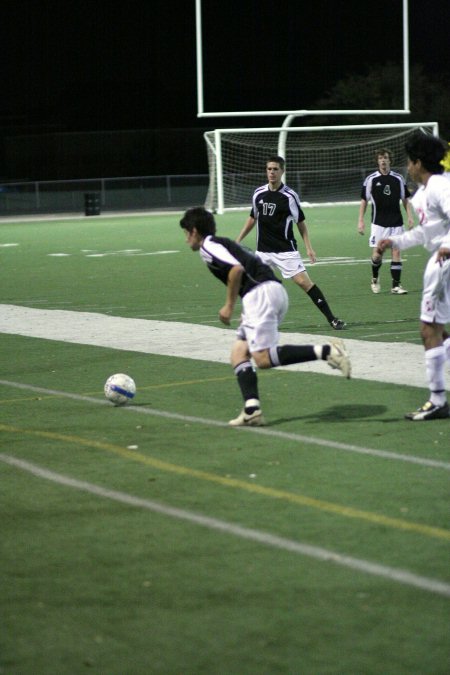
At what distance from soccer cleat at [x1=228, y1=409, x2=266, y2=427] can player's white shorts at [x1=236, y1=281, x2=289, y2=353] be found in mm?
446

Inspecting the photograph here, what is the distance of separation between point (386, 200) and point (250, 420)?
10.2m

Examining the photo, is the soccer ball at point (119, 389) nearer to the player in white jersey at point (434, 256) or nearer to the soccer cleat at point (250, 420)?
the soccer cleat at point (250, 420)

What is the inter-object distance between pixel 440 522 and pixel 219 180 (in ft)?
107

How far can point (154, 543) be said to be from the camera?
19.7ft

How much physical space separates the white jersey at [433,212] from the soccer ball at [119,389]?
2393 millimetres

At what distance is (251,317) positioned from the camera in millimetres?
8734

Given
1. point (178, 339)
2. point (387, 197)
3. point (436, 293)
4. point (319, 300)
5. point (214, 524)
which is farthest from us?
point (387, 197)

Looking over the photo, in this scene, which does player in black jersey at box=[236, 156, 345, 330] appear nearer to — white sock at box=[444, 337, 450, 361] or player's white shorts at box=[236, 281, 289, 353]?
white sock at box=[444, 337, 450, 361]

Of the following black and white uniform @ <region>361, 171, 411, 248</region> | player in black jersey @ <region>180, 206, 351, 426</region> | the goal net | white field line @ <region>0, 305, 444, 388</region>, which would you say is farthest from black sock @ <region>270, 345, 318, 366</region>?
the goal net

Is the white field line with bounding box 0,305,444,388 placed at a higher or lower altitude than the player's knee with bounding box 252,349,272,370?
lower

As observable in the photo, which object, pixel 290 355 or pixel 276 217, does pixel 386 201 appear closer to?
pixel 276 217

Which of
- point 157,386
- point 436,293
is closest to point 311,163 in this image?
point 157,386

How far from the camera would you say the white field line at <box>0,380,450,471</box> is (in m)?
7.56

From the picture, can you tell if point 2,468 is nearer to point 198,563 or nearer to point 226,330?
point 198,563
